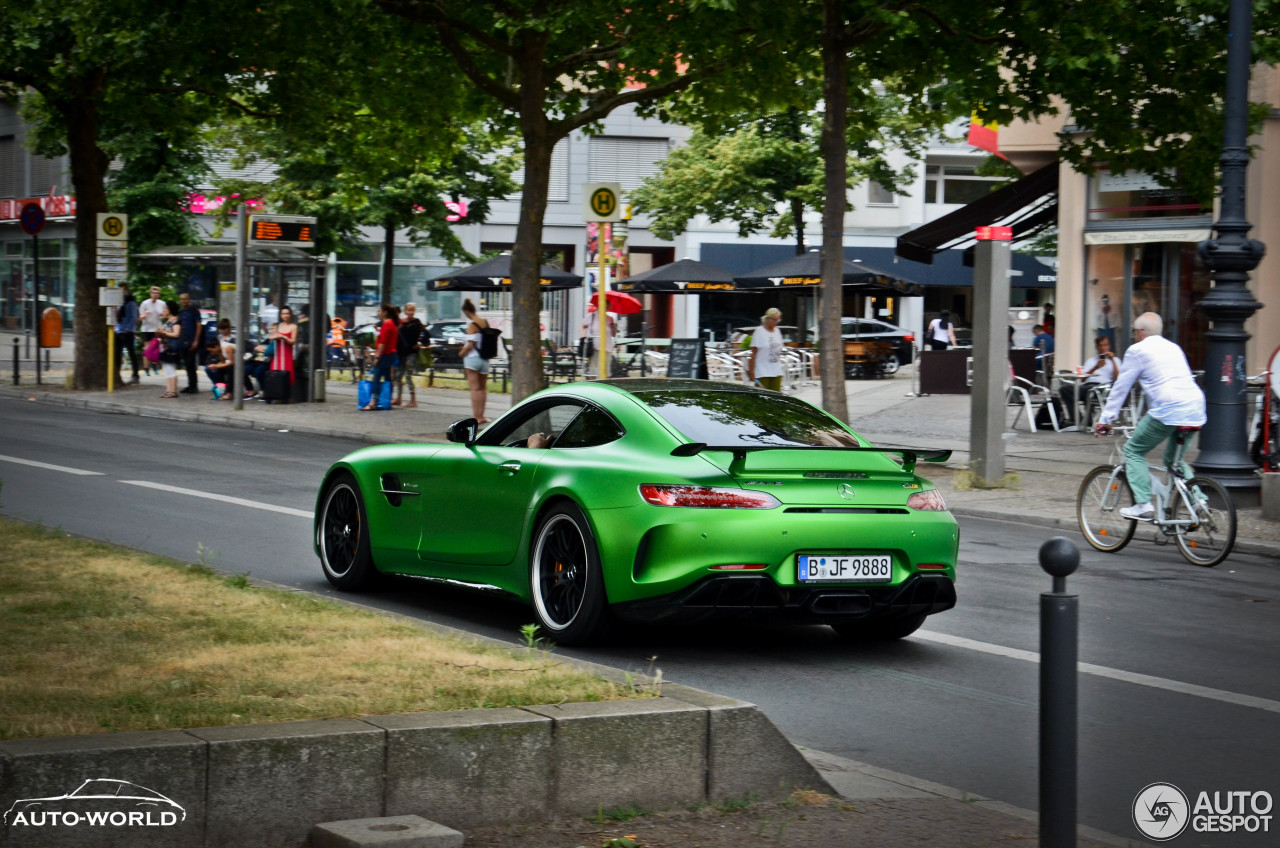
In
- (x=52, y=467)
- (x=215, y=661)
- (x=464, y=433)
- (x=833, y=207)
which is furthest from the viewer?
(x=833, y=207)

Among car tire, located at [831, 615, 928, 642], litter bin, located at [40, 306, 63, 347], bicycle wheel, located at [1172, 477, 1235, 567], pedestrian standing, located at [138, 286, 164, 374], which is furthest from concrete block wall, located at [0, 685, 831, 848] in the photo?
litter bin, located at [40, 306, 63, 347]

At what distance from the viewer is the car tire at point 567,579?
780cm

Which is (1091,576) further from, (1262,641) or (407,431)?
(407,431)

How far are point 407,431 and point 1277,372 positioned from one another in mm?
11666

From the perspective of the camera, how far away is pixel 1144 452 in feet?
41.7

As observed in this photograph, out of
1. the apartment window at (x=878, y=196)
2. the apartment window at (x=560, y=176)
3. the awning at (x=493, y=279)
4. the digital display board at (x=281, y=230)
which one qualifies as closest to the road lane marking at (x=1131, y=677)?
the digital display board at (x=281, y=230)

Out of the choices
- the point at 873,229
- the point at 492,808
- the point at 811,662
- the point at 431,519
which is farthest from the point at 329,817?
the point at 873,229

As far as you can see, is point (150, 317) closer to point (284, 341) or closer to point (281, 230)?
point (284, 341)

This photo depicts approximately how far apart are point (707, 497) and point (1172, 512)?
6.26 metres

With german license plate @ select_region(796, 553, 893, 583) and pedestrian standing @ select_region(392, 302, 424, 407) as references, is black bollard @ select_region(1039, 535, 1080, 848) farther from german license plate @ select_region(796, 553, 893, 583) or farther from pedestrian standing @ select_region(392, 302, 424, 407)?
pedestrian standing @ select_region(392, 302, 424, 407)

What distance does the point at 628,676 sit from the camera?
231 inches

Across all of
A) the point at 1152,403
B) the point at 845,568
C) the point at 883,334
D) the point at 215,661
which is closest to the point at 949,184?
the point at 883,334

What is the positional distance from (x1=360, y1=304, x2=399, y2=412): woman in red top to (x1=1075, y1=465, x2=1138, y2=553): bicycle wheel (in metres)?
15.3

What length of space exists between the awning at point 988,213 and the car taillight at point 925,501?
67.1 feet
